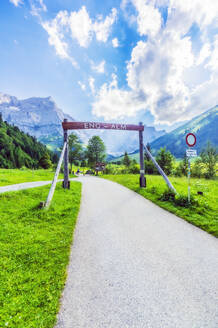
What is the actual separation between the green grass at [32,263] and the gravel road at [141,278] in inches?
10.5

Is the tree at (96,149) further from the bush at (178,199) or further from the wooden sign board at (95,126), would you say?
the bush at (178,199)

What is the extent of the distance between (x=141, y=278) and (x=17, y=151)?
3820 inches

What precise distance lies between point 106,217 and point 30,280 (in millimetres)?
3724

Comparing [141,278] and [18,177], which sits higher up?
[18,177]

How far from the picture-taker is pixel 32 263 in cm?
331

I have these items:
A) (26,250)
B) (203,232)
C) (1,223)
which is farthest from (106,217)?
(1,223)

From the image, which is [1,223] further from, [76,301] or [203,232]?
[203,232]

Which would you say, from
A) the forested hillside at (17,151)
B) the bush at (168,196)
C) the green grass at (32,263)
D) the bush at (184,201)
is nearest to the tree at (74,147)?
the forested hillside at (17,151)

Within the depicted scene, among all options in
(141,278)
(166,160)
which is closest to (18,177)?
(141,278)

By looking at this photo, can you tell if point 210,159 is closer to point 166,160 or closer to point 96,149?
point 166,160

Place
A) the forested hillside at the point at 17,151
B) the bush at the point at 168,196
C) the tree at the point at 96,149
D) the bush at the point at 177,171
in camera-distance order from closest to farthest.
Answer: the bush at the point at 168,196 → the bush at the point at 177,171 → the tree at the point at 96,149 → the forested hillside at the point at 17,151

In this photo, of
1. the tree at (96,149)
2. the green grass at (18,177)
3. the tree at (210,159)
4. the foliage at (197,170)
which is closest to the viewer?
the green grass at (18,177)

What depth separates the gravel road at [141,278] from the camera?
81.9 inches

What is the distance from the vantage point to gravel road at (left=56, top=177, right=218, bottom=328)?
2.08 m
